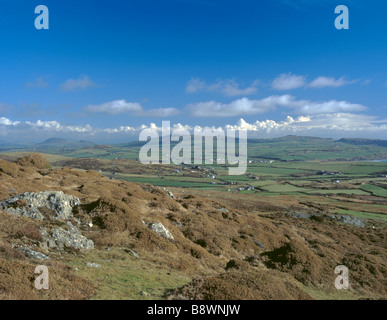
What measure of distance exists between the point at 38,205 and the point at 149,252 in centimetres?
1311

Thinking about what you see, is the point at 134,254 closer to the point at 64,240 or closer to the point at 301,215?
the point at 64,240

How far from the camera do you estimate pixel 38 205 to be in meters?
26.2

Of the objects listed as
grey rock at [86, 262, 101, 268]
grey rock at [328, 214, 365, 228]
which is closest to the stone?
grey rock at [86, 262, 101, 268]

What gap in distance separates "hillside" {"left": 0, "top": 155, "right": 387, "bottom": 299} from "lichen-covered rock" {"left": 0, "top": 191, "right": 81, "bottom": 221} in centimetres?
9

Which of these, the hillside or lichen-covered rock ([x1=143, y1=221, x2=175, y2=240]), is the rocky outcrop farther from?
lichen-covered rock ([x1=143, y1=221, x2=175, y2=240])

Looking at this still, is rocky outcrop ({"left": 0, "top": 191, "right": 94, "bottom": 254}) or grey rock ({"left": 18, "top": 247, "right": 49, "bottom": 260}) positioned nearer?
grey rock ({"left": 18, "top": 247, "right": 49, "bottom": 260})

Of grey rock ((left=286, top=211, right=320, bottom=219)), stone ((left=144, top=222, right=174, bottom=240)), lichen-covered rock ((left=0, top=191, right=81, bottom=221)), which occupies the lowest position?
grey rock ((left=286, top=211, right=320, bottom=219))

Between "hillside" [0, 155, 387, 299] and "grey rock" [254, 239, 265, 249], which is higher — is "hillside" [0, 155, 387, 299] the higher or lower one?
the higher one

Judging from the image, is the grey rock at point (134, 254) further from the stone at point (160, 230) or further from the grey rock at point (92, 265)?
the stone at point (160, 230)

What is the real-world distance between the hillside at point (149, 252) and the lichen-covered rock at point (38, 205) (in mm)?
95

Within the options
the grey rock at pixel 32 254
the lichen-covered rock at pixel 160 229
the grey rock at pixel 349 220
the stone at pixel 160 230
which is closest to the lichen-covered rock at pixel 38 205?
the grey rock at pixel 32 254

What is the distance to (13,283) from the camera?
41.2ft

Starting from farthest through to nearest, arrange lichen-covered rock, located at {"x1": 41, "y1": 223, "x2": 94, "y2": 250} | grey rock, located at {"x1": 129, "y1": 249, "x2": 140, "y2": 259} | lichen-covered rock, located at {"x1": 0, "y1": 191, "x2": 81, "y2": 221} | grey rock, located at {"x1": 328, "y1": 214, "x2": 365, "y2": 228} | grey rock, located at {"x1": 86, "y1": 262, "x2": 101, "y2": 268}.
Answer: grey rock, located at {"x1": 328, "y1": 214, "x2": 365, "y2": 228}, lichen-covered rock, located at {"x1": 0, "y1": 191, "x2": 81, "y2": 221}, grey rock, located at {"x1": 129, "y1": 249, "x2": 140, "y2": 259}, lichen-covered rock, located at {"x1": 41, "y1": 223, "x2": 94, "y2": 250}, grey rock, located at {"x1": 86, "y1": 262, "x2": 101, "y2": 268}

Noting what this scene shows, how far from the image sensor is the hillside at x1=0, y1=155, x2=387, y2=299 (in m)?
14.9
